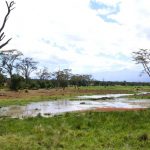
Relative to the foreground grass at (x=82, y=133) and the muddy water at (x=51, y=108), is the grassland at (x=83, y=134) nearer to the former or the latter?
the foreground grass at (x=82, y=133)

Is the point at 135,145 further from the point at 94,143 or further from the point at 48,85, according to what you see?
the point at 48,85

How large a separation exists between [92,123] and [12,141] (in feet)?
24.6

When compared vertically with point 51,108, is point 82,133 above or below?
below

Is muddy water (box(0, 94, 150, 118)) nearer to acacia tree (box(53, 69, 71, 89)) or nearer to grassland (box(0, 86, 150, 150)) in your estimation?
grassland (box(0, 86, 150, 150))

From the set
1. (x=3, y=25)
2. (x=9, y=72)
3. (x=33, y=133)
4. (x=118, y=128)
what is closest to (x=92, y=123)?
(x=118, y=128)

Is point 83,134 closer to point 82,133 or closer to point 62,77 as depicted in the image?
point 82,133

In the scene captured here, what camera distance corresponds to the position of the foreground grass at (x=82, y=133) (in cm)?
1872

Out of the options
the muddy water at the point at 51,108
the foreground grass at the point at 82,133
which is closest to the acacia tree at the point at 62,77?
the muddy water at the point at 51,108

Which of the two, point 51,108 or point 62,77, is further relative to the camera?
point 62,77

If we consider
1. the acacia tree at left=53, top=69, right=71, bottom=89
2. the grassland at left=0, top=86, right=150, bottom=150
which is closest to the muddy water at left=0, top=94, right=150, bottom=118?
the grassland at left=0, top=86, right=150, bottom=150

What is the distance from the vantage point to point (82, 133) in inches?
870

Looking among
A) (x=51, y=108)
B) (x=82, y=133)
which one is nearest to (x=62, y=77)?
(x=51, y=108)

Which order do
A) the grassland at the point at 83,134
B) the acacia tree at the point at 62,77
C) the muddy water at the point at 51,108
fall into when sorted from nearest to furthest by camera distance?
the grassland at the point at 83,134
the muddy water at the point at 51,108
the acacia tree at the point at 62,77

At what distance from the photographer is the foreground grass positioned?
18719mm
